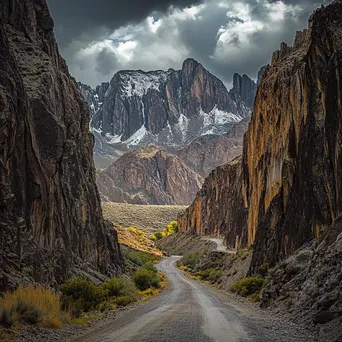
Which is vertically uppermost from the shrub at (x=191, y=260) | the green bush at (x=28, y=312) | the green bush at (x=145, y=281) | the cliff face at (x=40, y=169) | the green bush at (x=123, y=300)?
the cliff face at (x=40, y=169)

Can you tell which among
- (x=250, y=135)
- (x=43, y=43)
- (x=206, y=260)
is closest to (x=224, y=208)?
(x=206, y=260)

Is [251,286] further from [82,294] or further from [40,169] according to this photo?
[40,169]

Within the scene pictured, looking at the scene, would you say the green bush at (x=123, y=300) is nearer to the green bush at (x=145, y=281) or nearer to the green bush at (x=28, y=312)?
the green bush at (x=28, y=312)

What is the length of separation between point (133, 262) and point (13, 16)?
40186mm

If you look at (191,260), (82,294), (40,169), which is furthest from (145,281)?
(191,260)

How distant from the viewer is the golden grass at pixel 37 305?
10852 millimetres

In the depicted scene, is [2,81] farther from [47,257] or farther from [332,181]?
[332,181]

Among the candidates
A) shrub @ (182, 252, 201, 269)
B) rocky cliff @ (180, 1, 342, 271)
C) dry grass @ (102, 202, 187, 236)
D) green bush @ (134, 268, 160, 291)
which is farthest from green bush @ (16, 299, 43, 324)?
dry grass @ (102, 202, 187, 236)

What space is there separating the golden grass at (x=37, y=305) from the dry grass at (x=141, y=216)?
129847 mm

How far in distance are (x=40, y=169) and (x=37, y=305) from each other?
11824mm

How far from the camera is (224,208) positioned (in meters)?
94.9

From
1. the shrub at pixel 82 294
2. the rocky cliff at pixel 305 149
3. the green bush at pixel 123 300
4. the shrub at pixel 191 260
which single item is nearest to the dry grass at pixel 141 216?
the shrub at pixel 191 260

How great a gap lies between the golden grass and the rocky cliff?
12105 mm

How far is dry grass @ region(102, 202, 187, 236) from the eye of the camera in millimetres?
149500
